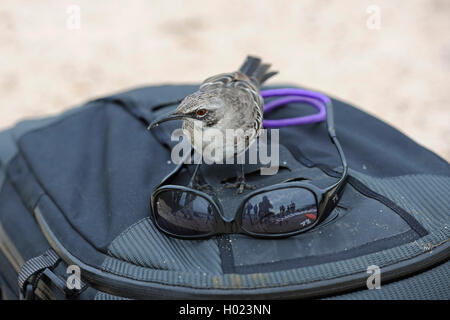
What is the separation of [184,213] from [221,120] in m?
0.40

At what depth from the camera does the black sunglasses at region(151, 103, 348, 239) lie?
164 cm

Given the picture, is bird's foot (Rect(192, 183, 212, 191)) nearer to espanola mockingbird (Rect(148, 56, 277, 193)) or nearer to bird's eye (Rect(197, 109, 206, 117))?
espanola mockingbird (Rect(148, 56, 277, 193))

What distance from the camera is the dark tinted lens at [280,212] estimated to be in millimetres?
1646

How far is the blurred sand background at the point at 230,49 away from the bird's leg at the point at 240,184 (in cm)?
256

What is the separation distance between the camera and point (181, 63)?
16.1ft

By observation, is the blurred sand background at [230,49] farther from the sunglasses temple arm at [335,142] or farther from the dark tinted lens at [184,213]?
the dark tinted lens at [184,213]

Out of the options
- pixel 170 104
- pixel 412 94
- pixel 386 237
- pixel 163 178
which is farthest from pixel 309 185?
pixel 412 94

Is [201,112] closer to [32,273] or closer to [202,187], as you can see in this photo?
[202,187]

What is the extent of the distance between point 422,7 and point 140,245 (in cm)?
461

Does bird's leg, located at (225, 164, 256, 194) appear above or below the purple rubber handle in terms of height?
below

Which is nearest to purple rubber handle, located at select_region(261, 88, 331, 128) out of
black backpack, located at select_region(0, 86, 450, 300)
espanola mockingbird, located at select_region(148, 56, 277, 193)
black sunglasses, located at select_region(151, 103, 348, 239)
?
black backpack, located at select_region(0, 86, 450, 300)

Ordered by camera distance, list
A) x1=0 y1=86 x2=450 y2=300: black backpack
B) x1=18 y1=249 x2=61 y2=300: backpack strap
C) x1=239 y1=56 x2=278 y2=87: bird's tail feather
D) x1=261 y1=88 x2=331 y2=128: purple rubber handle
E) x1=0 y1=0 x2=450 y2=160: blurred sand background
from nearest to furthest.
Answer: x1=0 y1=86 x2=450 y2=300: black backpack < x1=18 y1=249 x2=61 y2=300: backpack strap < x1=261 y1=88 x2=331 y2=128: purple rubber handle < x1=239 y1=56 x2=278 y2=87: bird's tail feather < x1=0 y1=0 x2=450 y2=160: blurred sand background
